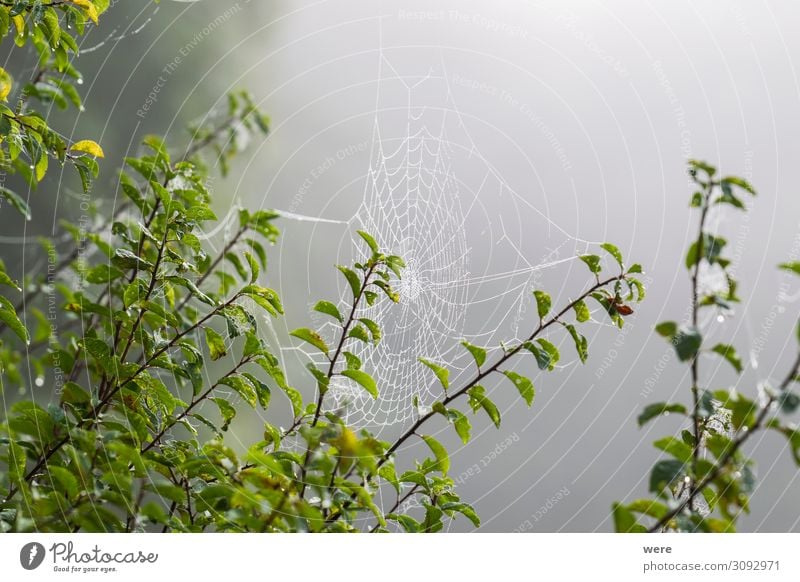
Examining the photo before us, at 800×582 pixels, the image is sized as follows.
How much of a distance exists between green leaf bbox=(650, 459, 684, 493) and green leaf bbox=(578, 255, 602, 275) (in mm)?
322

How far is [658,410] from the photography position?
2.81 feet

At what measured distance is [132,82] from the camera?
273 cm

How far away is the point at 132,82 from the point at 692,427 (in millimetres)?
2458

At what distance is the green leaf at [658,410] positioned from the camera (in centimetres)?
85

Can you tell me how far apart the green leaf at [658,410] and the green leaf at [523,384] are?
250 millimetres

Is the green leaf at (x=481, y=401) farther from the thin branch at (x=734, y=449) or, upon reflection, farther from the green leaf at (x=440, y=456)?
the thin branch at (x=734, y=449)

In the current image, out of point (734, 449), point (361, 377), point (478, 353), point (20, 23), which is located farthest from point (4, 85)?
point (734, 449)

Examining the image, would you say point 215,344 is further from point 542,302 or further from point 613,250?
point 613,250

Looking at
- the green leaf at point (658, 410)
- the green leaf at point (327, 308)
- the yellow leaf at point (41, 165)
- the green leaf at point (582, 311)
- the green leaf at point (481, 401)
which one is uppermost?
the yellow leaf at point (41, 165)

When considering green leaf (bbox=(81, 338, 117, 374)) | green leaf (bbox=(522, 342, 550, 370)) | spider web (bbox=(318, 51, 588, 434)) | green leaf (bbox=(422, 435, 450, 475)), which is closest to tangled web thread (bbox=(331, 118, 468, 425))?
spider web (bbox=(318, 51, 588, 434))

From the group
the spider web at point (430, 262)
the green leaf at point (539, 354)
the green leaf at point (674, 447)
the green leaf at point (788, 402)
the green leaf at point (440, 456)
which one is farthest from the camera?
the spider web at point (430, 262)

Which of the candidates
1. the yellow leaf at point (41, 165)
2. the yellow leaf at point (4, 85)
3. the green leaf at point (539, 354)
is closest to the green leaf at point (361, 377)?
the green leaf at point (539, 354)
